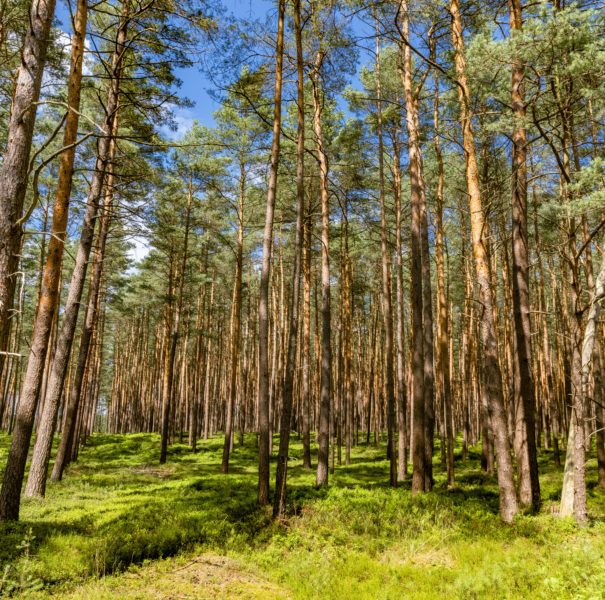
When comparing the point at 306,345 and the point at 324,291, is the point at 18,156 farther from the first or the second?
the point at 306,345

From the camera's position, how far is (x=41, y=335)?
6898 mm

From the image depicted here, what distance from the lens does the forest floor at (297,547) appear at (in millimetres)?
4996

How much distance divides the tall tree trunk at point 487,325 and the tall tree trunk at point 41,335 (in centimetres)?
741

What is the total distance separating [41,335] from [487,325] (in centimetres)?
816

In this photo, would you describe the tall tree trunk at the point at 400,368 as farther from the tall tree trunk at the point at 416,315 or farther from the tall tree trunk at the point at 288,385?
the tall tree trunk at the point at 288,385

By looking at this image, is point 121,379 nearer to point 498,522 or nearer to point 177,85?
point 177,85

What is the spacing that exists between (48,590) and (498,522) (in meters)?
7.08

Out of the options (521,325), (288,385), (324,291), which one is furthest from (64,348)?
(521,325)

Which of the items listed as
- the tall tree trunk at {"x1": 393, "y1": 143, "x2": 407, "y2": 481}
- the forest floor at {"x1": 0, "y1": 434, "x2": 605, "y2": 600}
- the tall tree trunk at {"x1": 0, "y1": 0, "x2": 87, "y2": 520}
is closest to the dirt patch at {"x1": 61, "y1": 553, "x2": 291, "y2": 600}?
the forest floor at {"x1": 0, "y1": 434, "x2": 605, "y2": 600}

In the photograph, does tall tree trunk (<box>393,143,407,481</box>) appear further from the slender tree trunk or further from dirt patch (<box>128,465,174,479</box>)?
dirt patch (<box>128,465,174,479</box>)

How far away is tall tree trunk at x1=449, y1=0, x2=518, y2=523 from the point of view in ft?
26.1

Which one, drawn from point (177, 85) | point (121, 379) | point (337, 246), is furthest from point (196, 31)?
point (121, 379)

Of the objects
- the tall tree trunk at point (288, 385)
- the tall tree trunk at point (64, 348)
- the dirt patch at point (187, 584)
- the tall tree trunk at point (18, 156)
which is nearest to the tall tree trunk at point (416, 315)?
the tall tree trunk at point (288, 385)

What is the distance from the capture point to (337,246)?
23078mm
